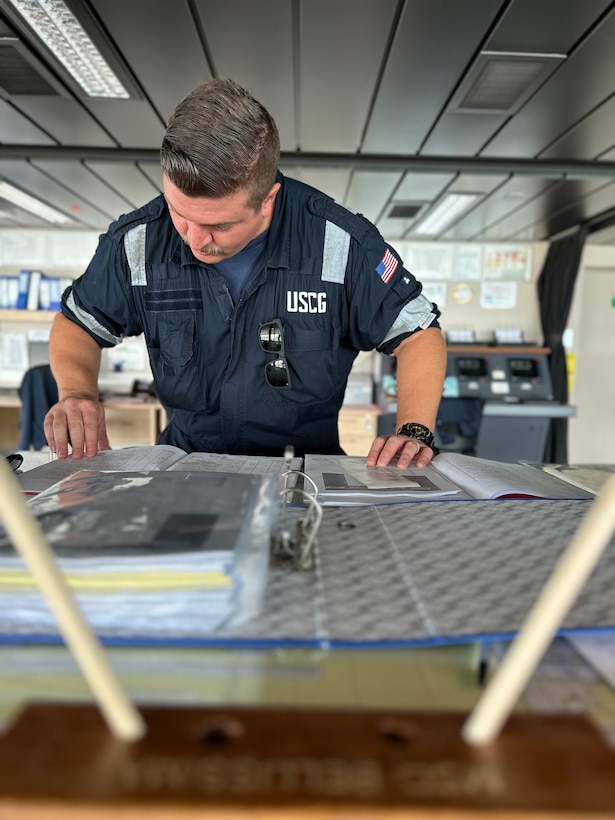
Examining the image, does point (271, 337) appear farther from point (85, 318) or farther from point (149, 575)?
point (149, 575)

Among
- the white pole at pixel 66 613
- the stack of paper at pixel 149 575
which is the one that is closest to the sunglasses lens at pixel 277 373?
the stack of paper at pixel 149 575

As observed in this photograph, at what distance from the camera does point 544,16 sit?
216 cm

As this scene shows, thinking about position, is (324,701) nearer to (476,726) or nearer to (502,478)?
(476,726)

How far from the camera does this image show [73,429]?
3.79 feet

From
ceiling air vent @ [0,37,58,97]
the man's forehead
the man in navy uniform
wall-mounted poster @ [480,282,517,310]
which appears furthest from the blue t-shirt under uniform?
wall-mounted poster @ [480,282,517,310]

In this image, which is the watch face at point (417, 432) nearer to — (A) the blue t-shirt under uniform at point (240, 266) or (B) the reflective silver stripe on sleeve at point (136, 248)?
(A) the blue t-shirt under uniform at point (240, 266)

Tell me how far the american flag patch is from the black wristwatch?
0.38 meters

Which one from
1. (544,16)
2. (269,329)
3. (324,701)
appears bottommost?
(324,701)

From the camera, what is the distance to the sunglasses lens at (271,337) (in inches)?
55.2

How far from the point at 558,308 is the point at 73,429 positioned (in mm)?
5695

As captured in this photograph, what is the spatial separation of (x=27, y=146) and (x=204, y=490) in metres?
3.90

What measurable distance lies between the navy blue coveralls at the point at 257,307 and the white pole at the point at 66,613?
3.67ft

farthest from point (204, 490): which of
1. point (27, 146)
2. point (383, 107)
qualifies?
point (27, 146)

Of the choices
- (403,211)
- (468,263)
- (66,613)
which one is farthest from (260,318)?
(468,263)
